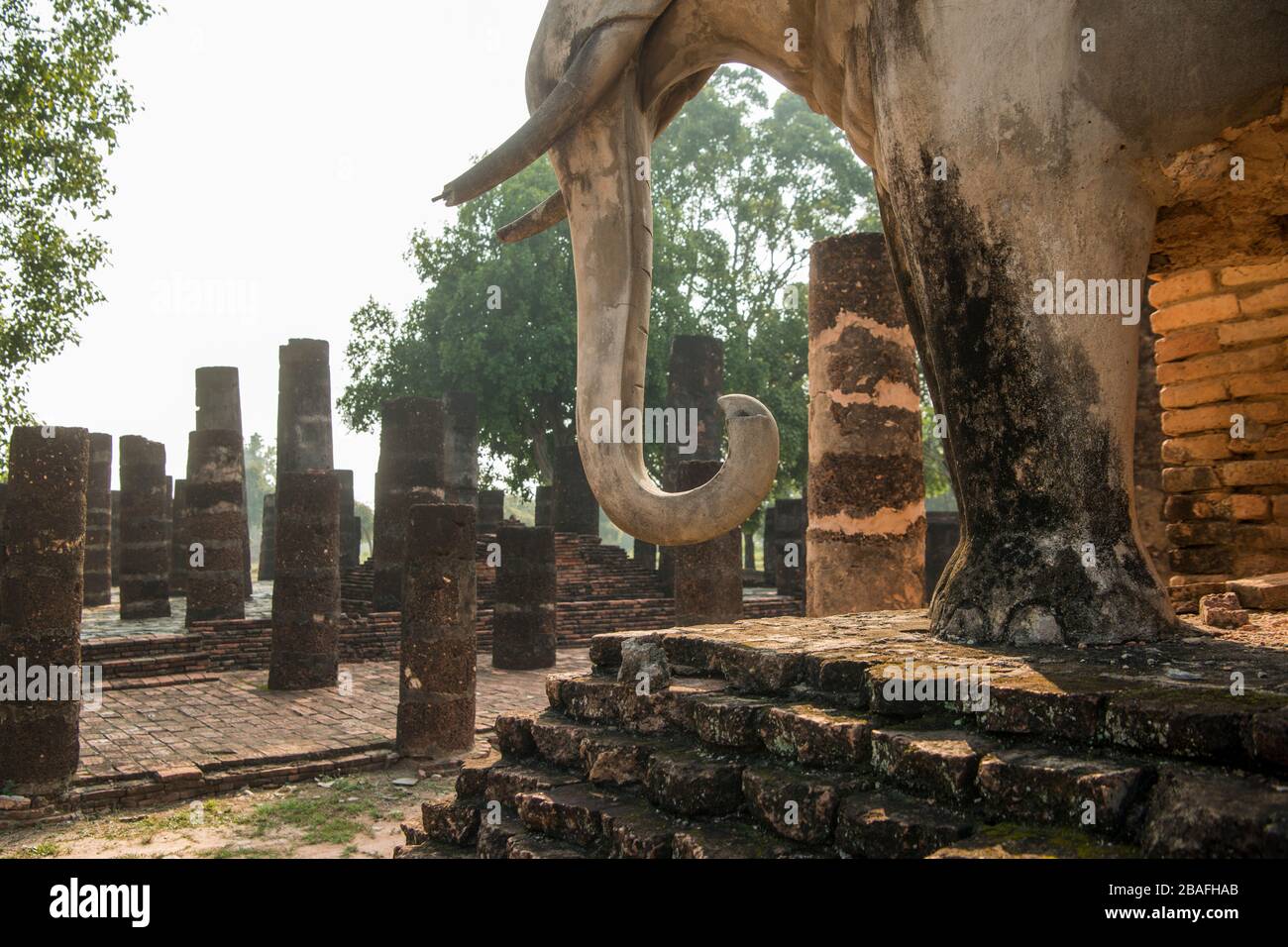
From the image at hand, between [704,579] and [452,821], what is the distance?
25.8ft

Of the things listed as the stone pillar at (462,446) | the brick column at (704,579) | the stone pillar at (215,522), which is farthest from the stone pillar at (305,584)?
the stone pillar at (462,446)

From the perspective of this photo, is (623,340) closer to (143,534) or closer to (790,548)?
(143,534)

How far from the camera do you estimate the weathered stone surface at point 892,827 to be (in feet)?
7.69

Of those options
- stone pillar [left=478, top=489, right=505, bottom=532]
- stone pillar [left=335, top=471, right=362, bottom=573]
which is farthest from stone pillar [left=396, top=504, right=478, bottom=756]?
stone pillar [left=478, top=489, right=505, bottom=532]

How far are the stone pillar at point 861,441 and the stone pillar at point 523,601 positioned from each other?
468 cm

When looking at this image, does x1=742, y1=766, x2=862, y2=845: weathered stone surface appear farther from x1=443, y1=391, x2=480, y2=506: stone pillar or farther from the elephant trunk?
x1=443, y1=391, x2=480, y2=506: stone pillar

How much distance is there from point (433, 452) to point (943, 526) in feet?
21.3

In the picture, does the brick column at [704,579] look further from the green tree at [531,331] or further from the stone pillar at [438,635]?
the green tree at [531,331]

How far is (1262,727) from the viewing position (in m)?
2.07

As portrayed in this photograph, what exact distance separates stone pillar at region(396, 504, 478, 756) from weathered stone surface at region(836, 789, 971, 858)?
5691mm

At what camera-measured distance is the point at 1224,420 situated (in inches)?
205

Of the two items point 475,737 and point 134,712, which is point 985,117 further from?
point 134,712

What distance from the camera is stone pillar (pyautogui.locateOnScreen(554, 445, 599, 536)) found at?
20.2m

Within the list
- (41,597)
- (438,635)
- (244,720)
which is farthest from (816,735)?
(244,720)
